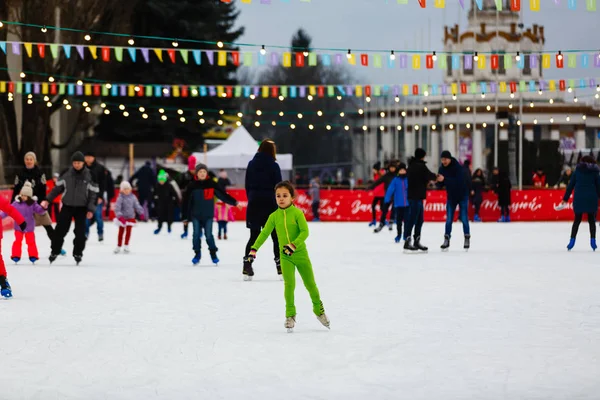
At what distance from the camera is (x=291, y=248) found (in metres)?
9.41

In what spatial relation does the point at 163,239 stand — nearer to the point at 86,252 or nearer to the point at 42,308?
the point at 86,252

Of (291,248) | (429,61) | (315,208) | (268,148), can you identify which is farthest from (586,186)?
(315,208)

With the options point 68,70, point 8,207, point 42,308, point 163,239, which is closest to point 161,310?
point 42,308

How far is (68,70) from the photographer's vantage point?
4266 cm

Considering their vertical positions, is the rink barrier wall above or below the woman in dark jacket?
below

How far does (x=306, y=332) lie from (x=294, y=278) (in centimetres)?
44

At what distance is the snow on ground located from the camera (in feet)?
22.9

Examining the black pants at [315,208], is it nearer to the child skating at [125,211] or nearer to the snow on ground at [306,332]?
the child skating at [125,211]

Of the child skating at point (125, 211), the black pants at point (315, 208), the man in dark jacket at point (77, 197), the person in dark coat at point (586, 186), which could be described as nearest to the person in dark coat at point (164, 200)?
the child skating at point (125, 211)

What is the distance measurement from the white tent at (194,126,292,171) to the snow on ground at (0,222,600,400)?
26.8m

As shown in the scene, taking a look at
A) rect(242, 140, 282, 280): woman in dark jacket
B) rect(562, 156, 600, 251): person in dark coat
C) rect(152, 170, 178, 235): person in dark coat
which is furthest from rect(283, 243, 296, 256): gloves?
rect(152, 170, 178, 235): person in dark coat

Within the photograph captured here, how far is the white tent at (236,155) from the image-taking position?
145ft

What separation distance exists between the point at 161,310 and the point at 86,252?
9.36 m

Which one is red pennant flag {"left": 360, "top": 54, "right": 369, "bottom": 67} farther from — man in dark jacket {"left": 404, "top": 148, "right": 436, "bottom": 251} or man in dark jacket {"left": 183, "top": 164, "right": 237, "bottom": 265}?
man in dark jacket {"left": 183, "top": 164, "right": 237, "bottom": 265}
